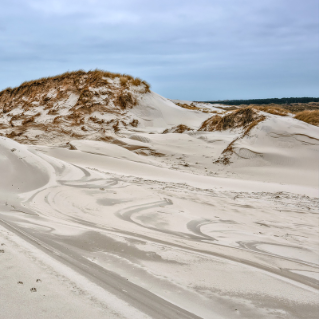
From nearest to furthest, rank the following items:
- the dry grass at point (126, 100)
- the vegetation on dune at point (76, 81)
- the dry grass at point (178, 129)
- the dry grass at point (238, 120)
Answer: the dry grass at point (238, 120) → the dry grass at point (178, 129) → the dry grass at point (126, 100) → the vegetation on dune at point (76, 81)

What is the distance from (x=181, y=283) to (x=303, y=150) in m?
8.27

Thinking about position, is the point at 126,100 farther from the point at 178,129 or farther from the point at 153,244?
the point at 153,244

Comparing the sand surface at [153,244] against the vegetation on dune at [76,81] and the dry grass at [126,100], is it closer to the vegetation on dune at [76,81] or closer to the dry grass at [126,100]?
the dry grass at [126,100]

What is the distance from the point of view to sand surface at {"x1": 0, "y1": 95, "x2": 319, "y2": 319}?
1.88 meters

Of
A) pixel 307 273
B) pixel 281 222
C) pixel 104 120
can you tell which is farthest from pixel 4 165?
pixel 104 120

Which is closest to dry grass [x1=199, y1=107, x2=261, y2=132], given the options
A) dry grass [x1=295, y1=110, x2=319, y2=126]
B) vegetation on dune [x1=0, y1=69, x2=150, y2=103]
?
A: dry grass [x1=295, y1=110, x2=319, y2=126]

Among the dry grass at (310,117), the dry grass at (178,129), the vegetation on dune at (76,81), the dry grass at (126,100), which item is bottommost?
the dry grass at (178,129)

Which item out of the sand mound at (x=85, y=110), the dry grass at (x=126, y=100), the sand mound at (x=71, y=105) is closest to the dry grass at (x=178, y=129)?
the sand mound at (x=85, y=110)

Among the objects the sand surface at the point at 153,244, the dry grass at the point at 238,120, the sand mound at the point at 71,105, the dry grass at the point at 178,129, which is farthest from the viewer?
the sand mound at the point at 71,105

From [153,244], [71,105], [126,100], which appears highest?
[126,100]

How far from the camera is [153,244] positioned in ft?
9.75

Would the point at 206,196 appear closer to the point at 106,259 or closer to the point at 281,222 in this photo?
the point at 281,222

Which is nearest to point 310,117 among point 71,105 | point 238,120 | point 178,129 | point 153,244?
point 238,120

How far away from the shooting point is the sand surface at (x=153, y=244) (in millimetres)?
1878
